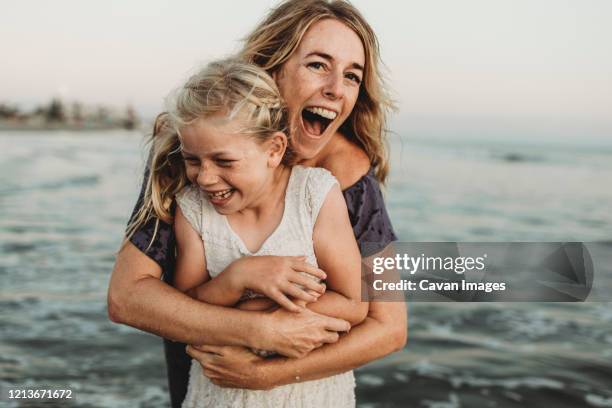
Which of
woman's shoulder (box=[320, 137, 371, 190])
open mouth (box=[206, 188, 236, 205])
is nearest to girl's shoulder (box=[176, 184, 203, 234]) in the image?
open mouth (box=[206, 188, 236, 205])

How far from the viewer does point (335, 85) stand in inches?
101

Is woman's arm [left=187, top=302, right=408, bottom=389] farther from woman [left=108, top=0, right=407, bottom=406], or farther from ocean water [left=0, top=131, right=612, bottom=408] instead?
ocean water [left=0, top=131, right=612, bottom=408]

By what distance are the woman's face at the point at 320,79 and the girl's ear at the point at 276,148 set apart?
8.1 inches

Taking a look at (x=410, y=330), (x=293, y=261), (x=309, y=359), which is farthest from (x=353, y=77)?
(x=410, y=330)

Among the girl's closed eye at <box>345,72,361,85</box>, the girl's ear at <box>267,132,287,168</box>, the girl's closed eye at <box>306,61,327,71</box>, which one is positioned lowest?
the girl's ear at <box>267,132,287,168</box>

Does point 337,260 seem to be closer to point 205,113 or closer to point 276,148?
point 276,148

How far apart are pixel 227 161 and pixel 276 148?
22 centimetres

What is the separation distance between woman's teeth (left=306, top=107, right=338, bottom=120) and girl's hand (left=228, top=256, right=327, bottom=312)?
28.6 inches

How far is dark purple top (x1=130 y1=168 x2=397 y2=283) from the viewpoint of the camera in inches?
90.4

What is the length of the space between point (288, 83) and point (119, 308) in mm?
1071

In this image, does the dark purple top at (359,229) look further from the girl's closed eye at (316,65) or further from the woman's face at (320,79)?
the girl's closed eye at (316,65)

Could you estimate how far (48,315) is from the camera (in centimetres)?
610

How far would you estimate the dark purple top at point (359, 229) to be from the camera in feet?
7.53

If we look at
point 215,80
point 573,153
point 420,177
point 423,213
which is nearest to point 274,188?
point 215,80
